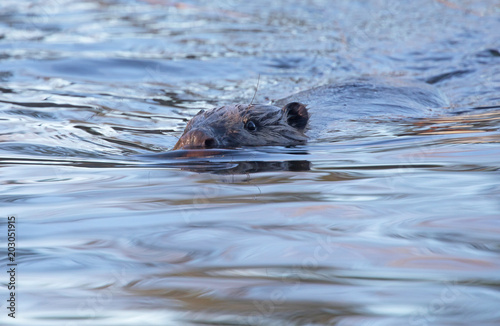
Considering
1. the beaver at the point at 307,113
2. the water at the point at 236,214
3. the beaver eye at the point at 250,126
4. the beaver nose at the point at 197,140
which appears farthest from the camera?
the beaver eye at the point at 250,126

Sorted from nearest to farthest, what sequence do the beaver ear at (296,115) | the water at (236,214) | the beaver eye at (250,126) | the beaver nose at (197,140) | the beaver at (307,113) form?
1. the water at (236,214)
2. the beaver nose at (197,140)
3. the beaver at (307,113)
4. the beaver eye at (250,126)
5. the beaver ear at (296,115)

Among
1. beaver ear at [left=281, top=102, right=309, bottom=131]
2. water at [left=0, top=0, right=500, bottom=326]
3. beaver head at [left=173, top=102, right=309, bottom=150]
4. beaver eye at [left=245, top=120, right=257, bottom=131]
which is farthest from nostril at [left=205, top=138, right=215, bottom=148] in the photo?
beaver ear at [left=281, top=102, right=309, bottom=131]

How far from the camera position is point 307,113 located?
5.68m

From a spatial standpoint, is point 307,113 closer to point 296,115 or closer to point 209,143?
point 296,115

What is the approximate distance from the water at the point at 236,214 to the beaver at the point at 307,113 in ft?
0.64

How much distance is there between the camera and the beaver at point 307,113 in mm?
Result: 4887

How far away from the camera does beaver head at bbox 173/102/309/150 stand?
470 cm

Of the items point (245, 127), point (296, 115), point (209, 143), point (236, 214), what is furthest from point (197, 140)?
point (236, 214)

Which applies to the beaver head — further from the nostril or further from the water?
the water

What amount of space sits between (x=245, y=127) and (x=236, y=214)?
1940 millimetres

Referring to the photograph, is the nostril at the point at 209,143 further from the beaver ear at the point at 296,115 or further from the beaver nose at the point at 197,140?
the beaver ear at the point at 296,115

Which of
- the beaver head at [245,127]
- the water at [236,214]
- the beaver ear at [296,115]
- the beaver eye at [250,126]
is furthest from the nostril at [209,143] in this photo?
the beaver ear at [296,115]

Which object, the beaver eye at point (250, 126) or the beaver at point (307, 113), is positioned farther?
the beaver eye at point (250, 126)

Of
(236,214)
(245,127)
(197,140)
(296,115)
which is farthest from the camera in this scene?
(296,115)
